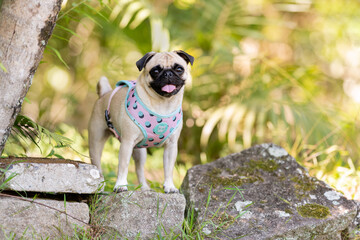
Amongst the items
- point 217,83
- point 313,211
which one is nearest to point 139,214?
point 313,211

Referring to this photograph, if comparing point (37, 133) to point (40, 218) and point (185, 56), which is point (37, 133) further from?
point (185, 56)

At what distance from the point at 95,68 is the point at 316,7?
4124mm

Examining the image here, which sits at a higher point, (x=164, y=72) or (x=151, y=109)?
(x=164, y=72)

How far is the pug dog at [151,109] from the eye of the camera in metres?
3.00

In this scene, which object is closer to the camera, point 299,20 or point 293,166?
point 293,166

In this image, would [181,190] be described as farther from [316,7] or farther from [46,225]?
[316,7]

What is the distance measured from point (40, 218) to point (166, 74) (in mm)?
1218

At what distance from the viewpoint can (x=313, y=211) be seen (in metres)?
3.24

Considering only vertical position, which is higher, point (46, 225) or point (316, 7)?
point (316, 7)

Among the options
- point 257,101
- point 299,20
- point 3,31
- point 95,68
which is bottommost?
point 95,68

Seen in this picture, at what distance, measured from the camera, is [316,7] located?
26.3ft

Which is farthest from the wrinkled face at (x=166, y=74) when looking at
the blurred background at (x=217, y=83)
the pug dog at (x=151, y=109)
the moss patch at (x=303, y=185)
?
the blurred background at (x=217, y=83)

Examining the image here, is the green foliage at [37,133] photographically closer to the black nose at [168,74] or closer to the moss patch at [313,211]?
the black nose at [168,74]

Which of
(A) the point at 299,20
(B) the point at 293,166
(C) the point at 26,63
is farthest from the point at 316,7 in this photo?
(C) the point at 26,63
